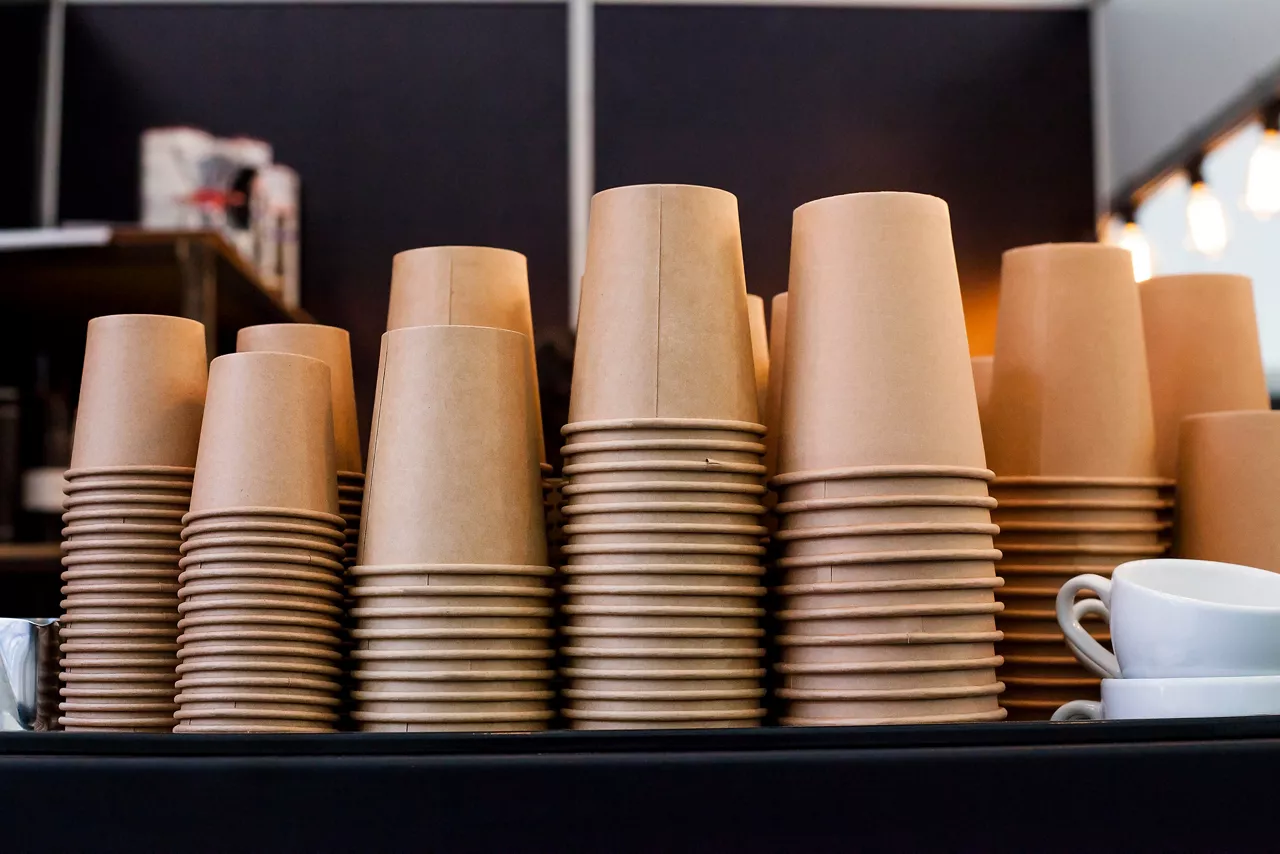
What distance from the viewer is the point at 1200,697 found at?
69cm

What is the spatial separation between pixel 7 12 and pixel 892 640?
278cm

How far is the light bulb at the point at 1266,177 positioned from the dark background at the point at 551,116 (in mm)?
562

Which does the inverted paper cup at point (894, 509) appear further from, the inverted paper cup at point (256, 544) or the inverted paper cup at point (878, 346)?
the inverted paper cup at point (256, 544)

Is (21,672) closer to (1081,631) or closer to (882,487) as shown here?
(882,487)

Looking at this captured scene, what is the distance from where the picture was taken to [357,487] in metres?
0.89

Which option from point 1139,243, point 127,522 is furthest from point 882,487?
point 1139,243

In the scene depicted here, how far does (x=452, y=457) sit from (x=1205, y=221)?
7.66ft

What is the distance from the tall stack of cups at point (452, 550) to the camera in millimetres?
716

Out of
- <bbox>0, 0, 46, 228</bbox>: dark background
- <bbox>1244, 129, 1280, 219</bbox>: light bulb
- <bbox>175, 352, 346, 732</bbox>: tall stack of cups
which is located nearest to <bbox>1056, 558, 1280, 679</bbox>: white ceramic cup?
<bbox>175, 352, 346, 732</bbox>: tall stack of cups

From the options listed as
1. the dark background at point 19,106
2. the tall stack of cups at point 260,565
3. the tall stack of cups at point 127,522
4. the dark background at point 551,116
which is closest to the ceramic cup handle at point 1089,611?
the tall stack of cups at point 260,565

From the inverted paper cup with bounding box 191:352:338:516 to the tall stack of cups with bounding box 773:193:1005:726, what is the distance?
0.29 meters

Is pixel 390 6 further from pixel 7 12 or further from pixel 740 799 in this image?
pixel 740 799

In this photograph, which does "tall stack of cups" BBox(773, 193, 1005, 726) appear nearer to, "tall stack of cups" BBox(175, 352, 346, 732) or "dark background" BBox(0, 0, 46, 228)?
"tall stack of cups" BBox(175, 352, 346, 732)

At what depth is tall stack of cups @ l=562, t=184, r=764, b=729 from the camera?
2.35 feet
